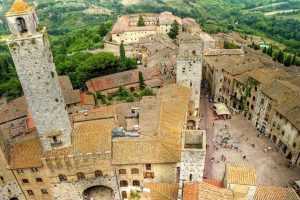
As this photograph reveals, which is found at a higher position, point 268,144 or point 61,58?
point 61,58

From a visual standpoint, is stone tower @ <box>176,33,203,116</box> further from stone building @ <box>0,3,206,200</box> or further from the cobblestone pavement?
stone building @ <box>0,3,206,200</box>

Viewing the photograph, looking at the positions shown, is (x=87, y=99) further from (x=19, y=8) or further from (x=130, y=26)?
(x=130, y=26)

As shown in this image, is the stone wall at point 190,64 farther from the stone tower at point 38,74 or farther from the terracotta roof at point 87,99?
the stone tower at point 38,74

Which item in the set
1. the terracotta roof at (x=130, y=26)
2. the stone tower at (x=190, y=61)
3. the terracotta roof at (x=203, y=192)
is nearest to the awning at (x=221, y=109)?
the stone tower at (x=190, y=61)

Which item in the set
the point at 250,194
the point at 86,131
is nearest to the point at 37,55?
the point at 86,131

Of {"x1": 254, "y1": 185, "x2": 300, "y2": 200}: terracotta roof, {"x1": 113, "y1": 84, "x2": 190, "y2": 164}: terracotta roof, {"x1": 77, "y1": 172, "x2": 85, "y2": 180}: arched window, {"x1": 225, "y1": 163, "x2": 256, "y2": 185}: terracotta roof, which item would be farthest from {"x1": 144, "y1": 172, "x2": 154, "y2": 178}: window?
{"x1": 254, "y1": 185, "x2": 300, "y2": 200}: terracotta roof

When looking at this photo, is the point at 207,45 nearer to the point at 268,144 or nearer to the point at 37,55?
the point at 268,144
